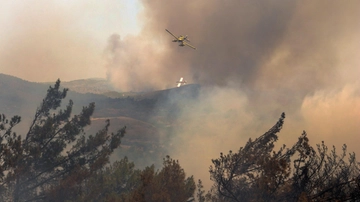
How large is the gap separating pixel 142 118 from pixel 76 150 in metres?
156

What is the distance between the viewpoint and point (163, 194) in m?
22.8

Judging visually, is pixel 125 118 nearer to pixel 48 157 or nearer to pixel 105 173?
pixel 105 173

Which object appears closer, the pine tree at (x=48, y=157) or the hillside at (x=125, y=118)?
the pine tree at (x=48, y=157)

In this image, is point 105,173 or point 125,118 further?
point 125,118

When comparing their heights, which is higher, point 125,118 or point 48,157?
point 125,118

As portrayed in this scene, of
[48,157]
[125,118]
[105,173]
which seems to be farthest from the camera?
[125,118]

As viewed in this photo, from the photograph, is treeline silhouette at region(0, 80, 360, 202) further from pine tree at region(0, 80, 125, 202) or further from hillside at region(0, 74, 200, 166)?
hillside at region(0, 74, 200, 166)

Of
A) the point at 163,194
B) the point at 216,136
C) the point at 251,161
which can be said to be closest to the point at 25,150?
the point at 163,194

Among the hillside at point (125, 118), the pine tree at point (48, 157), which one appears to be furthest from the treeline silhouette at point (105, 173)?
the hillside at point (125, 118)

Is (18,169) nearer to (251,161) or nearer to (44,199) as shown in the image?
(44,199)

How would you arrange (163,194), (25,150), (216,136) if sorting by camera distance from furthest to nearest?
1. (216,136)
2. (25,150)
3. (163,194)

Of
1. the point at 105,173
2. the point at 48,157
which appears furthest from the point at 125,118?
the point at 48,157

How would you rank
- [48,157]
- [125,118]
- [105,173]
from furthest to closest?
[125,118] < [105,173] < [48,157]

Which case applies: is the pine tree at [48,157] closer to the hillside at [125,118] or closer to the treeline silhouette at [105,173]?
the treeline silhouette at [105,173]
